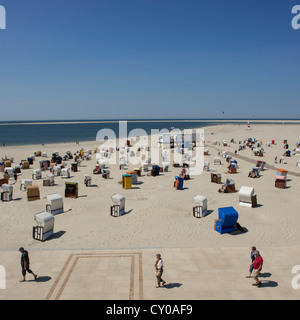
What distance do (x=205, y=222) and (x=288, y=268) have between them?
5024 millimetres

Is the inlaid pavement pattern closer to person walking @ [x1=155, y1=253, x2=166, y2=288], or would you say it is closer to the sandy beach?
person walking @ [x1=155, y1=253, x2=166, y2=288]

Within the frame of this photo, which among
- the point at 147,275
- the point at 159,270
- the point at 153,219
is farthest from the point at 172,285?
the point at 153,219

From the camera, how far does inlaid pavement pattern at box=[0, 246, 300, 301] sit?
312 inches

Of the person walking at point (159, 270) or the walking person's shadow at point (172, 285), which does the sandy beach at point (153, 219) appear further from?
the person walking at point (159, 270)

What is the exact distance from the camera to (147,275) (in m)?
8.91

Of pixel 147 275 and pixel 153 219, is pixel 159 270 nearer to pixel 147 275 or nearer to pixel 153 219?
pixel 147 275

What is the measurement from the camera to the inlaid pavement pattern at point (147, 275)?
7.92 metres

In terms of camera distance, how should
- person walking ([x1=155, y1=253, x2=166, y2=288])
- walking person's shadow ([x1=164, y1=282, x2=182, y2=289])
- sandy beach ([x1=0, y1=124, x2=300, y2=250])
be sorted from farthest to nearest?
sandy beach ([x1=0, y1=124, x2=300, y2=250]), walking person's shadow ([x1=164, y1=282, x2=182, y2=289]), person walking ([x1=155, y1=253, x2=166, y2=288])

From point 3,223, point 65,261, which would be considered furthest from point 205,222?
point 3,223

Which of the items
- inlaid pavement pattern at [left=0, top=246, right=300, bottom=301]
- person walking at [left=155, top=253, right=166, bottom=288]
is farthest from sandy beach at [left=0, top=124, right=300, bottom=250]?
person walking at [left=155, top=253, right=166, bottom=288]

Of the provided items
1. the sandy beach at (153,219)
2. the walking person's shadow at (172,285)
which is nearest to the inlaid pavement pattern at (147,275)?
the walking person's shadow at (172,285)

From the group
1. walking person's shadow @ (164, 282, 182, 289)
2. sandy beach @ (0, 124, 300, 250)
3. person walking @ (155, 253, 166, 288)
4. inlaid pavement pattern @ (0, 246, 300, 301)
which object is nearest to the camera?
inlaid pavement pattern @ (0, 246, 300, 301)

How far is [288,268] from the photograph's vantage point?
9.40 metres
